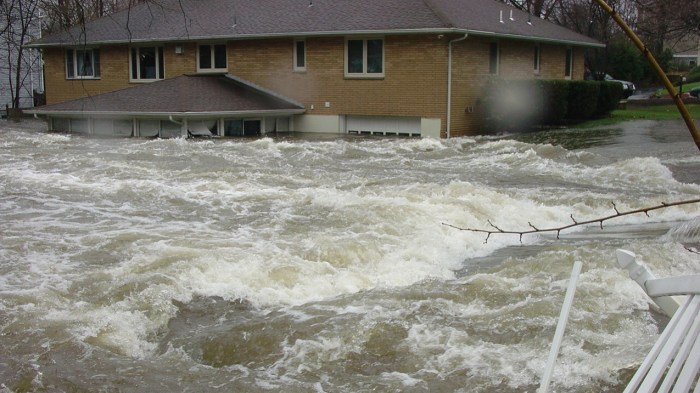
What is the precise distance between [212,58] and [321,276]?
2097cm

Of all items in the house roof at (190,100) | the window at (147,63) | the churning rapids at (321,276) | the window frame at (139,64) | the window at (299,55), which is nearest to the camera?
the churning rapids at (321,276)

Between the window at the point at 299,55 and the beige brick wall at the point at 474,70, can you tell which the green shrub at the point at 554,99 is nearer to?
the beige brick wall at the point at 474,70

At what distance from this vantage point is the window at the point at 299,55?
26177mm

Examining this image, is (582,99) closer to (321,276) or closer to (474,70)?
(474,70)

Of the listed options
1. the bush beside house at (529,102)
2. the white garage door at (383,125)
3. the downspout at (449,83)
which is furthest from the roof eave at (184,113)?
the bush beside house at (529,102)

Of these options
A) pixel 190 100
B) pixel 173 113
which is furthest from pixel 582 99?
pixel 173 113

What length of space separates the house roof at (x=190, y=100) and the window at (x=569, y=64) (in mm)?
11449

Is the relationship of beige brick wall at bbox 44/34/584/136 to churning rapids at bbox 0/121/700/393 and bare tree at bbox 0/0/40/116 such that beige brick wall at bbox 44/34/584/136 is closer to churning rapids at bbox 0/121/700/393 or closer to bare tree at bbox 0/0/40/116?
bare tree at bbox 0/0/40/116

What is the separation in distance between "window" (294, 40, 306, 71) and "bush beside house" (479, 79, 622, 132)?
231 inches

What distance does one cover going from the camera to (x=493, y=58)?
26.1m

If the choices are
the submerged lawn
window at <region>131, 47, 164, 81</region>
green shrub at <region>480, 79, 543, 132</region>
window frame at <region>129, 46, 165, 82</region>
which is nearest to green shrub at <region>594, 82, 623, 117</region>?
the submerged lawn

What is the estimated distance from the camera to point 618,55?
49.1 metres

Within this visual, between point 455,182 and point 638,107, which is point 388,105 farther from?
point 638,107

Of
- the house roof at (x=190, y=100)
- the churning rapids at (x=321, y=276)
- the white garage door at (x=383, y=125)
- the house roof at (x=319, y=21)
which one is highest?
the house roof at (x=319, y=21)
